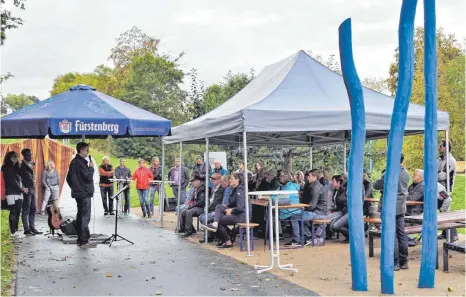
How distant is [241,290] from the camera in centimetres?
785

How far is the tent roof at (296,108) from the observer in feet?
35.2

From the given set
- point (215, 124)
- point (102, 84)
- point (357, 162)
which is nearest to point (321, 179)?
point (215, 124)

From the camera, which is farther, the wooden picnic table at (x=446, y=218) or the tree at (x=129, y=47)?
the tree at (x=129, y=47)

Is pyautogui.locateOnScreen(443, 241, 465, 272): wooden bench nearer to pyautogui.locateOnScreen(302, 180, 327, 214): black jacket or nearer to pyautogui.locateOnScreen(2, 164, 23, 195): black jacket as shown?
pyautogui.locateOnScreen(302, 180, 327, 214): black jacket

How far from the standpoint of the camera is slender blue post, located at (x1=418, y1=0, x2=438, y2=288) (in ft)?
24.8

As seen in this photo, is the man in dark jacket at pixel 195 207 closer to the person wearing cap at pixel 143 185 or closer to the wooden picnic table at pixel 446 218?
the person wearing cap at pixel 143 185

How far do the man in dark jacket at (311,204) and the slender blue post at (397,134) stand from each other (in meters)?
4.26

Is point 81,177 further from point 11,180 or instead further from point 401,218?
point 401,218

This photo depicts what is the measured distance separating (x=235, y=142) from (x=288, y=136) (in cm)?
138

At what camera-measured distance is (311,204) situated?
39.3ft

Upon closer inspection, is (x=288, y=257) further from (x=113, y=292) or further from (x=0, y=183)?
(x=0, y=183)

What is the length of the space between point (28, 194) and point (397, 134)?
896 cm

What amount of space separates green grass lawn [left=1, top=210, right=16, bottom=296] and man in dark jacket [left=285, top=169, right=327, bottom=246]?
4900 millimetres

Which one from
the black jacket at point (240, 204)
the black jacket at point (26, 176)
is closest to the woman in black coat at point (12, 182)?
the black jacket at point (26, 176)
